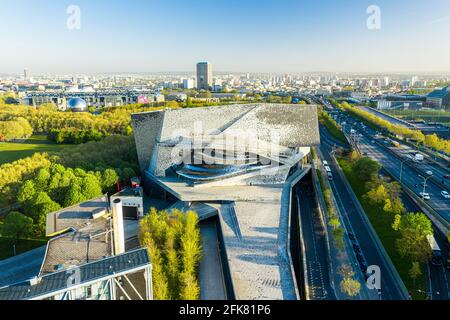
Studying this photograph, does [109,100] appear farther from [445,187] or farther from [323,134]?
[445,187]

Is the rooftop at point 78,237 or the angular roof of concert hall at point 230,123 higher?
the angular roof of concert hall at point 230,123

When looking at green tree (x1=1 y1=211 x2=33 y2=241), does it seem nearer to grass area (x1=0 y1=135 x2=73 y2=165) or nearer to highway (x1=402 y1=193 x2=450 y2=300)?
highway (x1=402 y1=193 x2=450 y2=300)

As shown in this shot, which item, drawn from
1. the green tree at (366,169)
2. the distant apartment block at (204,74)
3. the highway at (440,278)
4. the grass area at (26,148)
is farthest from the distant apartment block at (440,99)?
the distant apartment block at (204,74)

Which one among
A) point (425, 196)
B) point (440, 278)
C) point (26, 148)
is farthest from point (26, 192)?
point (425, 196)

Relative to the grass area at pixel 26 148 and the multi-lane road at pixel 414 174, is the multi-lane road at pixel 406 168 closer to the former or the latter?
the multi-lane road at pixel 414 174

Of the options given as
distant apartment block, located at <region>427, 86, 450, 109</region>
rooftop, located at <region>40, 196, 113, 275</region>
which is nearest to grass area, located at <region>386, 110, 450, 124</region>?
distant apartment block, located at <region>427, 86, 450, 109</region>

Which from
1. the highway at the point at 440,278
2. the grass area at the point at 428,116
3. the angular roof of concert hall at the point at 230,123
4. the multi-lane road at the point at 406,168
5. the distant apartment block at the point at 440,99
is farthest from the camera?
the distant apartment block at the point at 440,99
